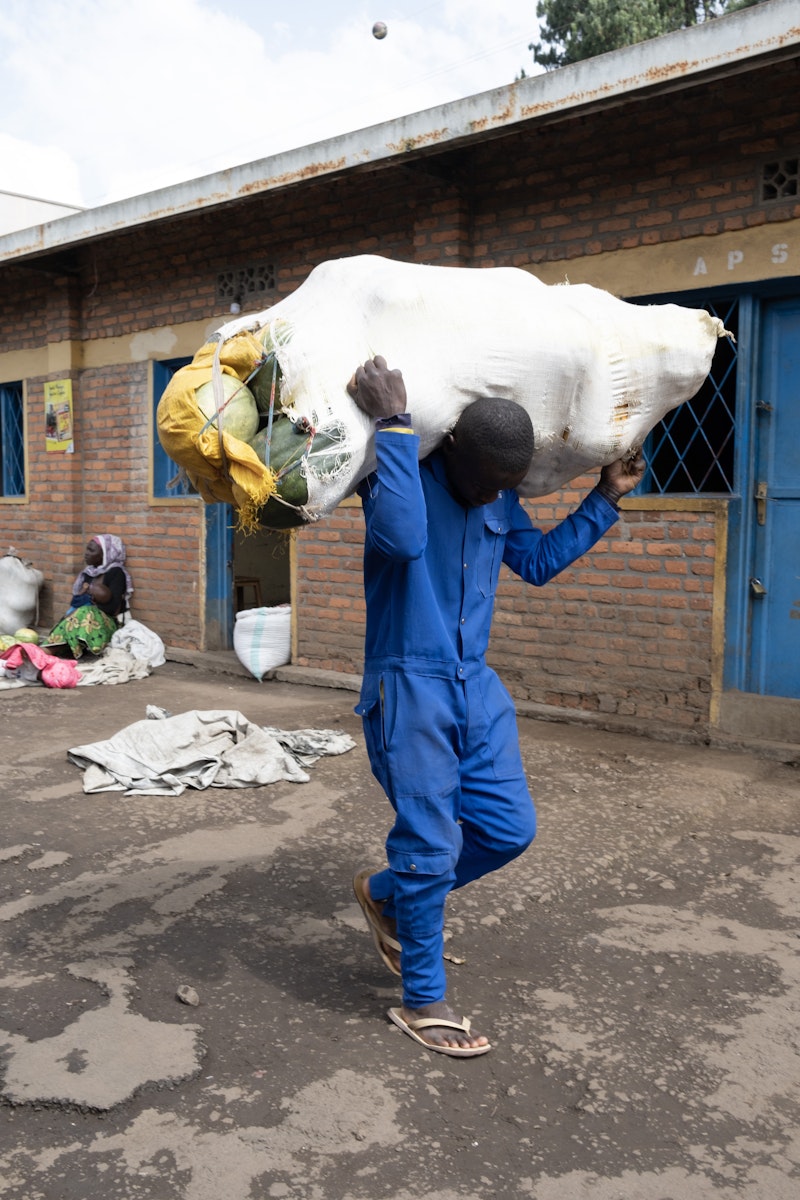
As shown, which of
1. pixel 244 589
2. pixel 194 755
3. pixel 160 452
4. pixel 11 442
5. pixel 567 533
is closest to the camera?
pixel 567 533

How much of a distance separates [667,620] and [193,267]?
501 centimetres

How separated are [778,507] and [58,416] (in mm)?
6801

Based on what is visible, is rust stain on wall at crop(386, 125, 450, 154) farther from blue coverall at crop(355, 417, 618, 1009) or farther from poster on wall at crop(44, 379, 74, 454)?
poster on wall at crop(44, 379, 74, 454)

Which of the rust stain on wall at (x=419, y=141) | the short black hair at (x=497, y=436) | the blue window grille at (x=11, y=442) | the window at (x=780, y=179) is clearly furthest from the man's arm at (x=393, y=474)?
the blue window grille at (x=11, y=442)

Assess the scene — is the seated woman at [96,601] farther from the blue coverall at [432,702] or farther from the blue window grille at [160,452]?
the blue coverall at [432,702]

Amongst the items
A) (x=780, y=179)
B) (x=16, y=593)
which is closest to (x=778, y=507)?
(x=780, y=179)

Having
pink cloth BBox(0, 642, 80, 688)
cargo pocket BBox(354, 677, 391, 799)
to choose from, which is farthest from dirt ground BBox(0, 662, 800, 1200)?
pink cloth BBox(0, 642, 80, 688)

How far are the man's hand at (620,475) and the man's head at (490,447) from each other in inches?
17.6

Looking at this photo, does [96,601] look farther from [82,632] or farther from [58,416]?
[58,416]

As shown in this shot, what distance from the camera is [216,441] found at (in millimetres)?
2543

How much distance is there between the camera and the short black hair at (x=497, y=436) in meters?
2.55

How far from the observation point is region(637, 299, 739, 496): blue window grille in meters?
5.70

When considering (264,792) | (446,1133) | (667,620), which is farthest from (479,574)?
(667,620)

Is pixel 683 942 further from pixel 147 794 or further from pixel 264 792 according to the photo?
pixel 147 794
